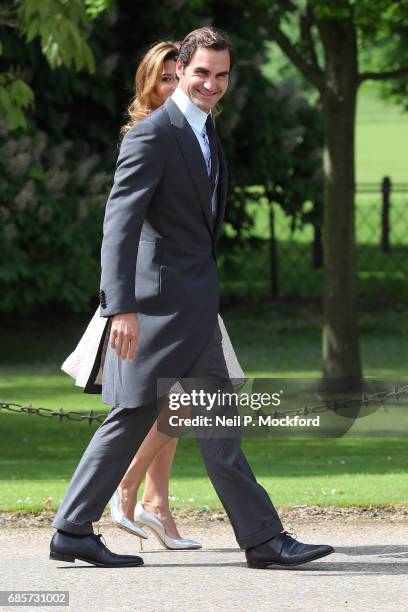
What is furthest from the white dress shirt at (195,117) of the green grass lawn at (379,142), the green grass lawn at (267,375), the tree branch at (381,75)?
the green grass lawn at (379,142)

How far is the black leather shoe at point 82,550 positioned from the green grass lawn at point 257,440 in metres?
1.59

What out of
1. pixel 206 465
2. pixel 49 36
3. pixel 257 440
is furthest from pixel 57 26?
pixel 206 465

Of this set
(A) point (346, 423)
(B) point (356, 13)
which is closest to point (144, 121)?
(A) point (346, 423)

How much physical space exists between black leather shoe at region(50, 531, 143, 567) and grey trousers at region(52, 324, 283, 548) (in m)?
0.04

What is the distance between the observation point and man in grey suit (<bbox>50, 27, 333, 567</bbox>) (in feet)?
19.5

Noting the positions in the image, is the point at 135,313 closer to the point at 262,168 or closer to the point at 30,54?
the point at 30,54

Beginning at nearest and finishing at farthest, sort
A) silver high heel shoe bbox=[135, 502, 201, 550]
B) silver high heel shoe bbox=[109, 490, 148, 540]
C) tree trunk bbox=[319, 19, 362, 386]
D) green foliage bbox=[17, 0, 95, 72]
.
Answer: silver high heel shoe bbox=[109, 490, 148, 540]
silver high heel shoe bbox=[135, 502, 201, 550]
green foliage bbox=[17, 0, 95, 72]
tree trunk bbox=[319, 19, 362, 386]

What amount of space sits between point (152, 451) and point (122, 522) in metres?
0.32

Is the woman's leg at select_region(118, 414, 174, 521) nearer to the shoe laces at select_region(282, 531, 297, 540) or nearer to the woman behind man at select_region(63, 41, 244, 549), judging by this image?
the woman behind man at select_region(63, 41, 244, 549)

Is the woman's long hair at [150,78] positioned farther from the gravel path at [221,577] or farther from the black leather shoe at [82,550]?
the gravel path at [221,577]

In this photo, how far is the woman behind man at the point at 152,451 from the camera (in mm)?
6469

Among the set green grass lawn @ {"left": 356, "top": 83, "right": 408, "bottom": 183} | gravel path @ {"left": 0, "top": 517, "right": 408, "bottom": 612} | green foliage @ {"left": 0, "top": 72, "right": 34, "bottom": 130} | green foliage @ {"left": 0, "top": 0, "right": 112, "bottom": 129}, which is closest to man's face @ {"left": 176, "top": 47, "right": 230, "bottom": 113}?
gravel path @ {"left": 0, "top": 517, "right": 408, "bottom": 612}

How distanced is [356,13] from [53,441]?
14.6 feet

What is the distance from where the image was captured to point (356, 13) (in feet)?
44.1
